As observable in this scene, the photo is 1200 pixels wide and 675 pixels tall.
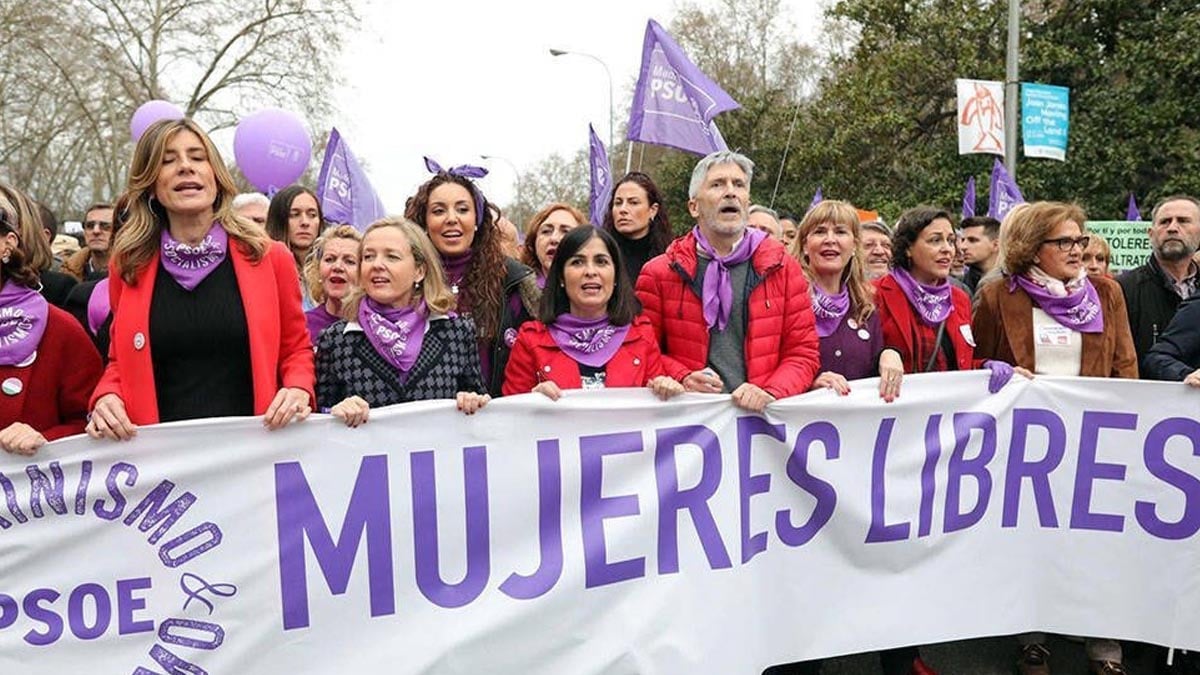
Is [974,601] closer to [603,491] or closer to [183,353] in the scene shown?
[603,491]

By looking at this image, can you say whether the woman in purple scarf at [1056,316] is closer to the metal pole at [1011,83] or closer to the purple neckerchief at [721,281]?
the purple neckerchief at [721,281]

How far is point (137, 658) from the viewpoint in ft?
10.1

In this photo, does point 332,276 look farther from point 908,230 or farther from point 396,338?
point 908,230

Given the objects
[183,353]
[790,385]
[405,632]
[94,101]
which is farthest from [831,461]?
[94,101]

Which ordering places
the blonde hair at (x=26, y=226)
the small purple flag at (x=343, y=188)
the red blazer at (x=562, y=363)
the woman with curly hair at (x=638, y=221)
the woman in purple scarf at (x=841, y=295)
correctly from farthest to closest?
the small purple flag at (x=343, y=188), the woman with curly hair at (x=638, y=221), the woman in purple scarf at (x=841, y=295), the red blazer at (x=562, y=363), the blonde hair at (x=26, y=226)

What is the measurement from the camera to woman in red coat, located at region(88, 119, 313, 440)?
3082 millimetres

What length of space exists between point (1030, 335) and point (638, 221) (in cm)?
194

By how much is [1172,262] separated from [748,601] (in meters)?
2.93

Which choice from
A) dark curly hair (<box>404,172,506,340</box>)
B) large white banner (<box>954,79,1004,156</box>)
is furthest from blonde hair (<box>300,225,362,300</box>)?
large white banner (<box>954,79,1004,156</box>)

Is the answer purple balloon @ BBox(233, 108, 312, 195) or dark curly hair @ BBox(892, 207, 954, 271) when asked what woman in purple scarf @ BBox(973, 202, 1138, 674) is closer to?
dark curly hair @ BBox(892, 207, 954, 271)

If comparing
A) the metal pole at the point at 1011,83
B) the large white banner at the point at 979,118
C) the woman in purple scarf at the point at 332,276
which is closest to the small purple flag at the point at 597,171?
the woman in purple scarf at the point at 332,276

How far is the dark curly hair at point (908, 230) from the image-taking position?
433 cm

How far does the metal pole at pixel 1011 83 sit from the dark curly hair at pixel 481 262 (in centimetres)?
1105

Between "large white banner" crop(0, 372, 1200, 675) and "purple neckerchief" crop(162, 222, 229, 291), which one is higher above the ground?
"purple neckerchief" crop(162, 222, 229, 291)
